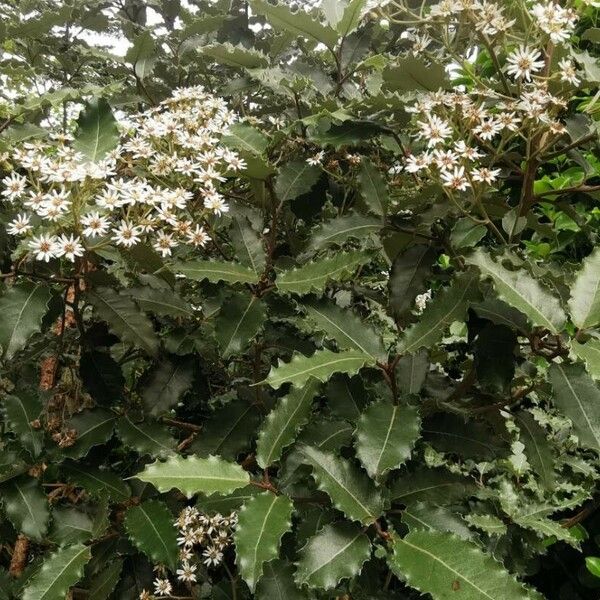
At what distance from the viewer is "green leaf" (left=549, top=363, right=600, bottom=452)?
35.4 inches

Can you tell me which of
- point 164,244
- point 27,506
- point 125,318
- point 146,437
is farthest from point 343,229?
point 27,506

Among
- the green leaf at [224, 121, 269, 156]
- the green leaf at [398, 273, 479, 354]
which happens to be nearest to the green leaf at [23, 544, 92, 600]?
the green leaf at [398, 273, 479, 354]

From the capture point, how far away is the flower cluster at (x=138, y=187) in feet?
3.48

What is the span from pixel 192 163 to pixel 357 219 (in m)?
0.34

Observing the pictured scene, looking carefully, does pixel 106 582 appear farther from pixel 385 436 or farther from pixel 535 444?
pixel 535 444

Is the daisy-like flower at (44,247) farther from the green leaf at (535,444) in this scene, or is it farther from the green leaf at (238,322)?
the green leaf at (535,444)

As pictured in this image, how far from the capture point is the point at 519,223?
3.59ft

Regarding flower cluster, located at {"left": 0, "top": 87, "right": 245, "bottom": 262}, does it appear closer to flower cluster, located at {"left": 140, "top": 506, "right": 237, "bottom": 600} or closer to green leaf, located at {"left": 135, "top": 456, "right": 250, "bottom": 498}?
green leaf, located at {"left": 135, "top": 456, "right": 250, "bottom": 498}

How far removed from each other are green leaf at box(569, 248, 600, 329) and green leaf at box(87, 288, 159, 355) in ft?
2.37

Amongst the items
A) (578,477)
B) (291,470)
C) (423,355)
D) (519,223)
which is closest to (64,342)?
(291,470)

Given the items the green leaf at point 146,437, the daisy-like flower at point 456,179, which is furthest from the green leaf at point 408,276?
the green leaf at point 146,437

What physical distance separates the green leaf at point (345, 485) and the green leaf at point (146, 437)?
1.11 ft

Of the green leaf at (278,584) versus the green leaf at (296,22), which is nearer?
the green leaf at (278,584)

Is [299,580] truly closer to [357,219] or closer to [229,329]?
[229,329]
